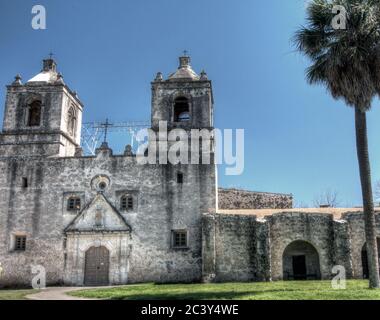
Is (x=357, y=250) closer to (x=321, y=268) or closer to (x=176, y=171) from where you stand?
(x=321, y=268)

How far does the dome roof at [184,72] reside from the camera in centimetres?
2958

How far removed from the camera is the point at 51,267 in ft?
86.0

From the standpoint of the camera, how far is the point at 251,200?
38562mm

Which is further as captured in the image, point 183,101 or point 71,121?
point 71,121

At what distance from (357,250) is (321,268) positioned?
2.29 meters

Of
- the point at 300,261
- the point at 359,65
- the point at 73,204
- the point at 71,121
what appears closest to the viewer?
the point at 359,65

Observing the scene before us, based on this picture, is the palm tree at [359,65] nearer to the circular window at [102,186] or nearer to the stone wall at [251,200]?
the circular window at [102,186]

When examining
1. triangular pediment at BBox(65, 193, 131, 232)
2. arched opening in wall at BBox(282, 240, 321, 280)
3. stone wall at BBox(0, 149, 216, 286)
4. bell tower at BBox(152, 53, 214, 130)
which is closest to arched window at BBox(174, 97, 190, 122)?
bell tower at BBox(152, 53, 214, 130)

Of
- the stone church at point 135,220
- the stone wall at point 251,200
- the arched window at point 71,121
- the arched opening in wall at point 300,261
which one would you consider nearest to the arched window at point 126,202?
the stone church at point 135,220

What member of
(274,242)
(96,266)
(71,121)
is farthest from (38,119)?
(274,242)

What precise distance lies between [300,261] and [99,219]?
1156cm

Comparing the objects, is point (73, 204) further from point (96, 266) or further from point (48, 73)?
point (48, 73)
